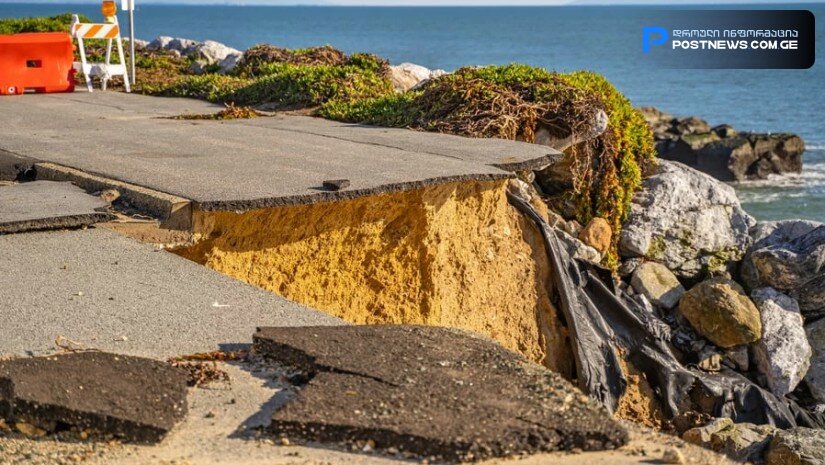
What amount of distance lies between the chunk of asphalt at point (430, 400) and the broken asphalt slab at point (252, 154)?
2689 mm

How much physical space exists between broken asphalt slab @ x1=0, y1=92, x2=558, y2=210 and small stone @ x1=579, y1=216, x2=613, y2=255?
1.51m

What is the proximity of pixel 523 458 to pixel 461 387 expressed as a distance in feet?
1.71

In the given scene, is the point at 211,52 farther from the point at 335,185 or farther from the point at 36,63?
the point at 335,185

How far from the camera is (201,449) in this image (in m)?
4.01

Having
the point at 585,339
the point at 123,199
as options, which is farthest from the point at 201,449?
the point at 585,339

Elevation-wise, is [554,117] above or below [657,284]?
above

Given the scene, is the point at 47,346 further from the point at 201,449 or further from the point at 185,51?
the point at 185,51

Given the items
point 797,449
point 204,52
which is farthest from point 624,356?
point 204,52

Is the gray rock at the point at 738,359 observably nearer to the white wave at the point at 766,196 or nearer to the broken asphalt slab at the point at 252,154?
the broken asphalt slab at the point at 252,154

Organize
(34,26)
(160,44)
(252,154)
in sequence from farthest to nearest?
(160,44) < (34,26) < (252,154)

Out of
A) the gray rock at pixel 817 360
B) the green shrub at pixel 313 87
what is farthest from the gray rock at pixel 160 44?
the gray rock at pixel 817 360

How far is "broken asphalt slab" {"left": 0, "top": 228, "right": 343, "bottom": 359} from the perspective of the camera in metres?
5.11

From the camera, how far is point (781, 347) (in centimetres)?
1107

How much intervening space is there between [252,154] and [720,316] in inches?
192
